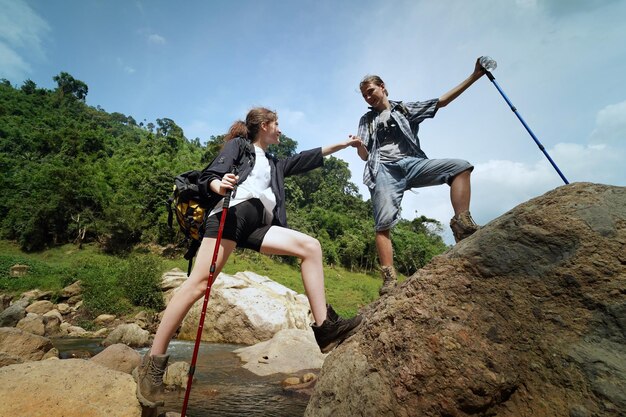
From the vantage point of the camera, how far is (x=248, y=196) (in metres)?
3.09

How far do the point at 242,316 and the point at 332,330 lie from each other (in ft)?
39.1

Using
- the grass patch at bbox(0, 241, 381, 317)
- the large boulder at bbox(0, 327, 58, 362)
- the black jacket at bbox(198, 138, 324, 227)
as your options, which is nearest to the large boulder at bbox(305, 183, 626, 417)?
the black jacket at bbox(198, 138, 324, 227)

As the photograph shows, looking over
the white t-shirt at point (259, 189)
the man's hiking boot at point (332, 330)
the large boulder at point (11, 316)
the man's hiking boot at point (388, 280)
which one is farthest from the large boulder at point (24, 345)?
the large boulder at point (11, 316)

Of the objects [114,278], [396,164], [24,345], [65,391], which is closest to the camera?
[65,391]

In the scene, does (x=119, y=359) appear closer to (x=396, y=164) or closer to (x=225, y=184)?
(x=225, y=184)

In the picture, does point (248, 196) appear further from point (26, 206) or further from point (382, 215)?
point (26, 206)

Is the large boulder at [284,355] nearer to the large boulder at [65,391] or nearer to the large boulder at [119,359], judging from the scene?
the large boulder at [119,359]

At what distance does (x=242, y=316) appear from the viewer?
13.7 meters

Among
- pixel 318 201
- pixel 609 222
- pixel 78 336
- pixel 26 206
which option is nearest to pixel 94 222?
pixel 26 206

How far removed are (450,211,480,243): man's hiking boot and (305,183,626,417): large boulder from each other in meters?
1.00

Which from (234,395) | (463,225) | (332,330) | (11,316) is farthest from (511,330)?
(11,316)

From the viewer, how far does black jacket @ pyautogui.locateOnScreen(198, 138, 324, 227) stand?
3.08m

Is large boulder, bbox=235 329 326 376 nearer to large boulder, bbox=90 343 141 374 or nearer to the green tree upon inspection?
large boulder, bbox=90 343 141 374

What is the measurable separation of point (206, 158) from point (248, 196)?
171 ft
